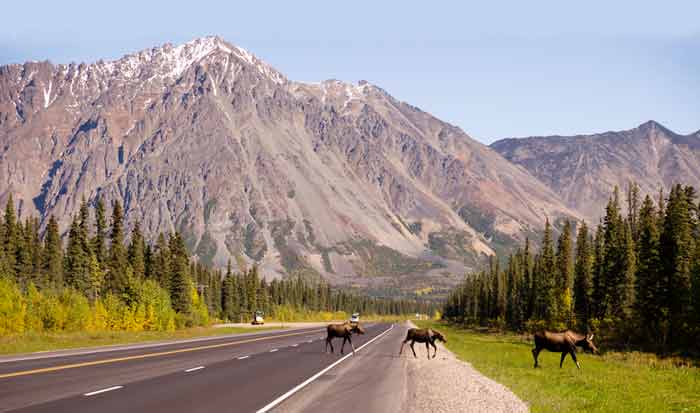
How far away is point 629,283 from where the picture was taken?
74562mm

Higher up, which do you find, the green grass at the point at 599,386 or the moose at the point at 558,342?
the moose at the point at 558,342

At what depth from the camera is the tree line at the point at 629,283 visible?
A: 191 ft

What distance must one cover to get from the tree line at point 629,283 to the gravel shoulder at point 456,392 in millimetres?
32783

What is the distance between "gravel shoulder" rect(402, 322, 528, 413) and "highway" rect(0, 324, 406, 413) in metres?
0.76

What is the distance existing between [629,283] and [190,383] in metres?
64.0

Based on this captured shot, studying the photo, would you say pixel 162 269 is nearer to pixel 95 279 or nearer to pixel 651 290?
pixel 95 279

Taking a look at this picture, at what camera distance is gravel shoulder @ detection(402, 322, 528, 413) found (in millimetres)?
19000

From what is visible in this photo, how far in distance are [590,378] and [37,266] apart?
89.4 m

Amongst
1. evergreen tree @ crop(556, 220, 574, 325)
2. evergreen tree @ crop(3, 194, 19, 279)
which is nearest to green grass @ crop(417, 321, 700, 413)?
evergreen tree @ crop(556, 220, 574, 325)

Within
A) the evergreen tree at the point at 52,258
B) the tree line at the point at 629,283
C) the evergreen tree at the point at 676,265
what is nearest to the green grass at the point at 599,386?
the evergreen tree at the point at 676,265

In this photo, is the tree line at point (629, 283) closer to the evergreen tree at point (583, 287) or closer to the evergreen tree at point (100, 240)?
the evergreen tree at point (583, 287)

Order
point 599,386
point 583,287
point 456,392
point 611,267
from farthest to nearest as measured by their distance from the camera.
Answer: point 583,287 < point 611,267 < point 599,386 < point 456,392

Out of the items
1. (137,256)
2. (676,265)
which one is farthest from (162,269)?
(676,265)

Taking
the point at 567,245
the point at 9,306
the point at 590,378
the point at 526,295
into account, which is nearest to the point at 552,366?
the point at 590,378
